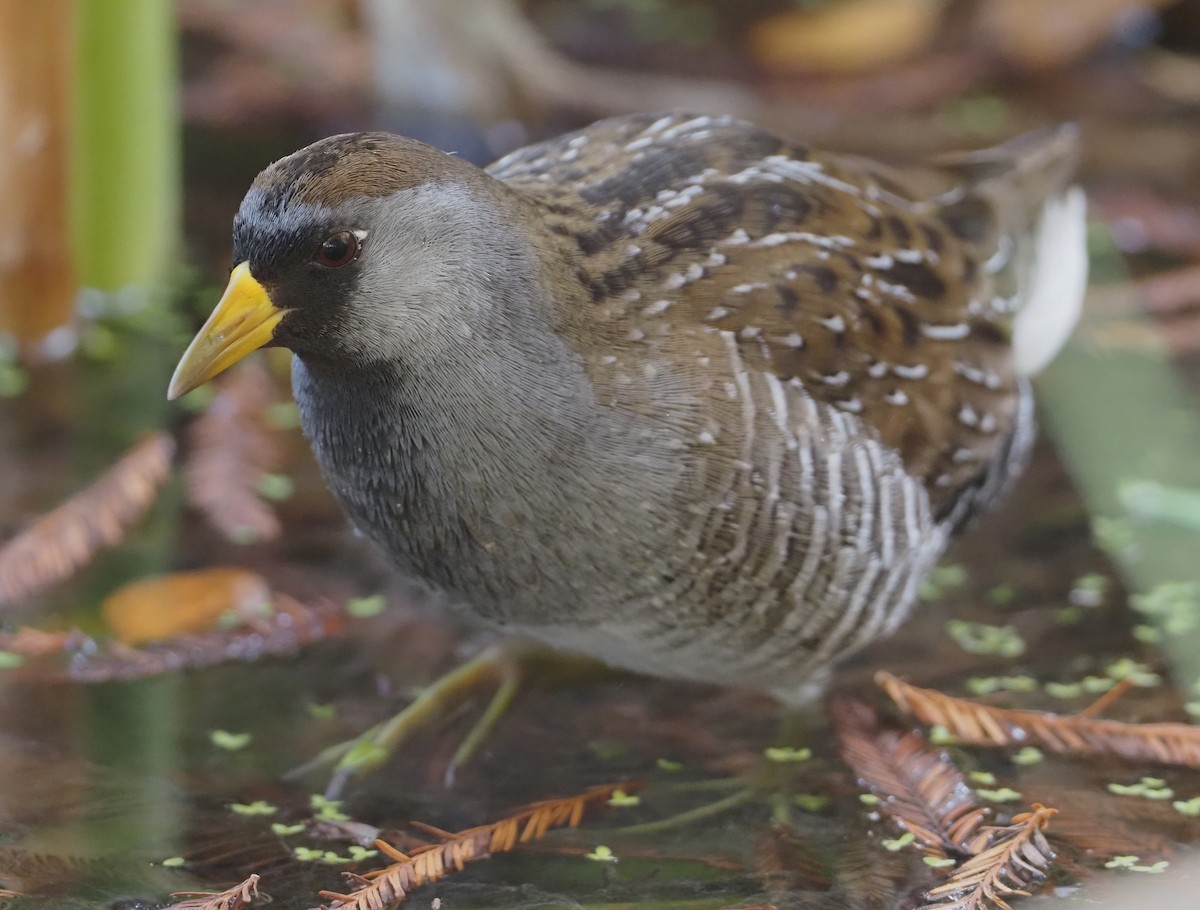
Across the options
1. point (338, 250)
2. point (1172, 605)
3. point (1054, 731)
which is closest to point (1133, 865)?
point (1054, 731)

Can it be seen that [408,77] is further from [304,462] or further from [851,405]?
[851,405]

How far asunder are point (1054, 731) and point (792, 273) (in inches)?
41.1

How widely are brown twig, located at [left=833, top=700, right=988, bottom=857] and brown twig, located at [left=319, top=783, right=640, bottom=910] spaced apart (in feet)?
1.54

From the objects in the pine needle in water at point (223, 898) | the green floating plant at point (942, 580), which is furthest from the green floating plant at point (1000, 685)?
the pine needle in water at point (223, 898)

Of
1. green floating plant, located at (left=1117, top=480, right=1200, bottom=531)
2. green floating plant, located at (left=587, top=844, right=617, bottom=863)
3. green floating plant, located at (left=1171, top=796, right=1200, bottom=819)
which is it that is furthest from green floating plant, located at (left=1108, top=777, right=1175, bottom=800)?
green floating plant, located at (left=1117, top=480, right=1200, bottom=531)

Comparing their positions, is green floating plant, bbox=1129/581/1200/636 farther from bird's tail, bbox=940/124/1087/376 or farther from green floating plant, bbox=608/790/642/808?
green floating plant, bbox=608/790/642/808

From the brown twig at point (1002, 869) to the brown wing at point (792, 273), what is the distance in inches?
33.9

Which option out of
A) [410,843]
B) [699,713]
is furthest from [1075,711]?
[410,843]

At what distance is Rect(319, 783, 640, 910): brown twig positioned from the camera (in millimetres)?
2574

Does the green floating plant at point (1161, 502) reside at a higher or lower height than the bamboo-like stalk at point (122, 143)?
lower

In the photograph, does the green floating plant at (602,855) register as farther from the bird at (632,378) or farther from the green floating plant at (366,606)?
the green floating plant at (366,606)

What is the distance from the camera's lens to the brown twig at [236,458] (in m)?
3.80

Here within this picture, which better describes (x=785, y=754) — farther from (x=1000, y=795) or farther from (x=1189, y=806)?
(x=1189, y=806)

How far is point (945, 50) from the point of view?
249 inches
